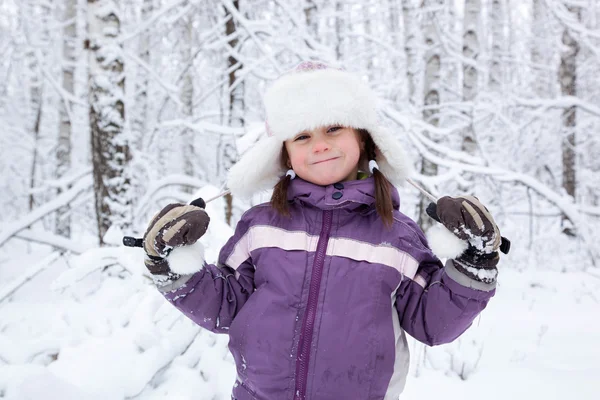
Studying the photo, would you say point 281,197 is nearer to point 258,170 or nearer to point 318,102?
point 258,170

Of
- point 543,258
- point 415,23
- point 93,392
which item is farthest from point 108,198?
point 543,258

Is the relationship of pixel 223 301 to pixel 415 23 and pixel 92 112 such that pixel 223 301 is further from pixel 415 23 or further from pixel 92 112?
pixel 415 23

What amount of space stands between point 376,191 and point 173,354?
164 cm

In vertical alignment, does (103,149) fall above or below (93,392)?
above

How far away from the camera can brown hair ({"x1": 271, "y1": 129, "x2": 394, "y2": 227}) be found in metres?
1.40

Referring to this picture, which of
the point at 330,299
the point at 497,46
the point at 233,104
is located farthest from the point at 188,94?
the point at 330,299

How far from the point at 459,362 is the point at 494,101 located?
3.85 metres

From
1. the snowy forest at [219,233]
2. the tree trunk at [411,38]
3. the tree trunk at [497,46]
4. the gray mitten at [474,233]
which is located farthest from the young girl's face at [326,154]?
the tree trunk at [497,46]

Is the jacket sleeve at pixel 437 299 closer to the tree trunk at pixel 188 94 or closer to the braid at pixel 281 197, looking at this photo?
the braid at pixel 281 197

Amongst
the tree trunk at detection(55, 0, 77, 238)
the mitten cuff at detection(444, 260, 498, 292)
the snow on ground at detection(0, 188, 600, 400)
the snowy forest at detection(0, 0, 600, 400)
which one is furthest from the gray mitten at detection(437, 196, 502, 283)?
the tree trunk at detection(55, 0, 77, 238)

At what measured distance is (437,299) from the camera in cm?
130

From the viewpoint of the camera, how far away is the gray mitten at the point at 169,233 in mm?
1324

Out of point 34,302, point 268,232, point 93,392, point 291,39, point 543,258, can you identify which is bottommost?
point 543,258

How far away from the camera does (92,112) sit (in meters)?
4.45
